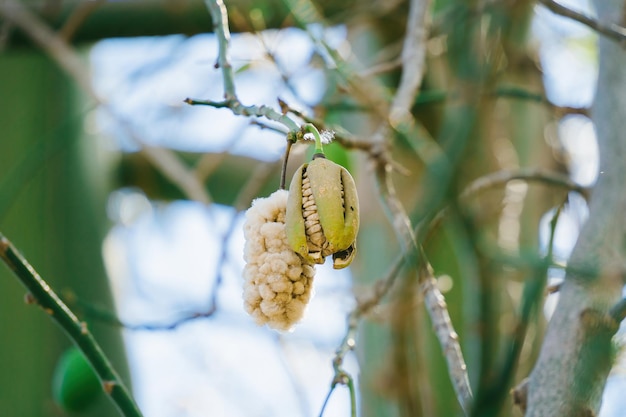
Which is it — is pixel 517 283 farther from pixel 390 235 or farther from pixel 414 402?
pixel 414 402

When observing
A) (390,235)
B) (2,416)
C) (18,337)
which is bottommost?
(2,416)

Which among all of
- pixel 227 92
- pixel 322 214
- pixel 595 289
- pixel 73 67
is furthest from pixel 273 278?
pixel 73 67

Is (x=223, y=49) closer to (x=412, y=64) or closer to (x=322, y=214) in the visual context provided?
(x=322, y=214)

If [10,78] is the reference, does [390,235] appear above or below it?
below

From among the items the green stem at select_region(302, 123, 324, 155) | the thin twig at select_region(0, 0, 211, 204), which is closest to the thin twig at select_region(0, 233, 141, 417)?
the green stem at select_region(302, 123, 324, 155)

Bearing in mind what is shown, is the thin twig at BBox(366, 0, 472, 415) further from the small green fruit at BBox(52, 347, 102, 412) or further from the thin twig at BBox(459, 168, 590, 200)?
the small green fruit at BBox(52, 347, 102, 412)

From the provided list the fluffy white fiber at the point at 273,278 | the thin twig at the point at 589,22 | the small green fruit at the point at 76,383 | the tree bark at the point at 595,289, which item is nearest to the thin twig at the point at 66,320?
the fluffy white fiber at the point at 273,278

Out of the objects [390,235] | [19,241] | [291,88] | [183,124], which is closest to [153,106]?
[183,124]
